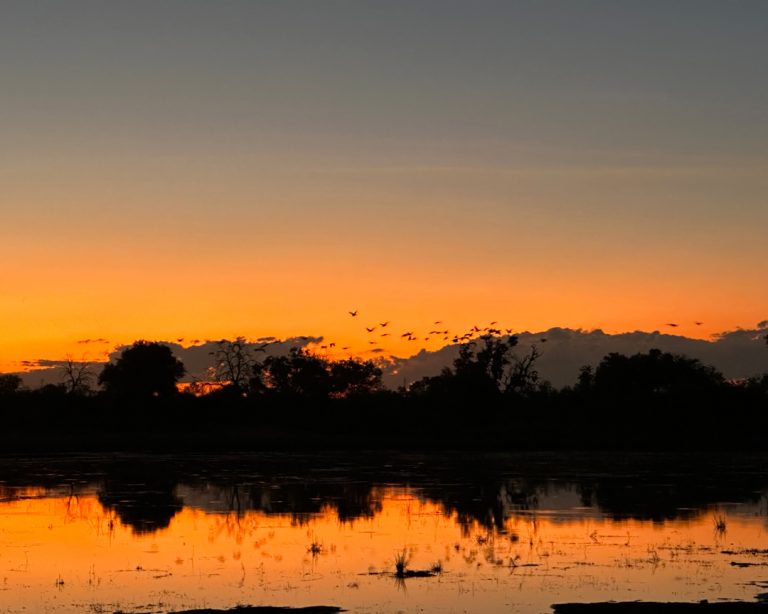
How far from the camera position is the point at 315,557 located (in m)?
28.3

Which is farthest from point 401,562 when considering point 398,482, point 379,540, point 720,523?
point 398,482

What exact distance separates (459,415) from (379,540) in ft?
295

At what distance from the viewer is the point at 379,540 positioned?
31859 millimetres

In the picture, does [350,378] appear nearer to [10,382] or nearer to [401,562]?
[10,382]

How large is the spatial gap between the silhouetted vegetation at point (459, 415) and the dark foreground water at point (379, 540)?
4296cm

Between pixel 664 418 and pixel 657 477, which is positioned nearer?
pixel 657 477

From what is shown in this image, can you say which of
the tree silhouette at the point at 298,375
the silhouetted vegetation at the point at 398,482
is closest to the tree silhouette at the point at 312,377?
the tree silhouette at the point at 298,375

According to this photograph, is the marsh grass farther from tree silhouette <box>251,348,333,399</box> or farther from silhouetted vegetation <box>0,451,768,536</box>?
tree silhouette <box>251,348,333,399</box>

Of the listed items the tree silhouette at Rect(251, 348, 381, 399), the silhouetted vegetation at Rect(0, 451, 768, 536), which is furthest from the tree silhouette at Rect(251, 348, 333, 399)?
the silhouetted vegetation at Rect(0, 451, 768, 536)

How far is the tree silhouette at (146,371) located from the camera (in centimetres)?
16088

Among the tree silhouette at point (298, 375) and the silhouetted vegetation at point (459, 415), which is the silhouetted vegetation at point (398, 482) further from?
the tree silhouette at point (298, 375)

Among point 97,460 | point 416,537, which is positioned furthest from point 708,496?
point 97,460

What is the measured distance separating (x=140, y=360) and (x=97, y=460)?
87.4m

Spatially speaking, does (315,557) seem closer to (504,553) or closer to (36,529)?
(504,553)
